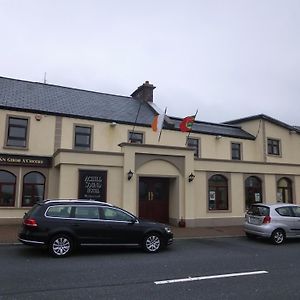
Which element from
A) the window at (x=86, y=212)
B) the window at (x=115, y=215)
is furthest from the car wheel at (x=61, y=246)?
the window at (x=115, y=215)

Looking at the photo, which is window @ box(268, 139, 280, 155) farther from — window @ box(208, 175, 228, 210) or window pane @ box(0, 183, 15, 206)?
window pane @ box(0, 183, 15, 206)

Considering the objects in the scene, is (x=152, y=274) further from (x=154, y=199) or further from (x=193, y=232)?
(x=154, y=199)

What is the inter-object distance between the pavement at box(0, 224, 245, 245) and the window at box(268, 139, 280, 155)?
33.7 feet

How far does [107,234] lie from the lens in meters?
11.8

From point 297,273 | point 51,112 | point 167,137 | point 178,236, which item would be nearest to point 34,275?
point 297,273

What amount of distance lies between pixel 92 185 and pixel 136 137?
6101mm

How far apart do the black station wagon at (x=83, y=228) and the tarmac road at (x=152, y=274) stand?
15.6 inches

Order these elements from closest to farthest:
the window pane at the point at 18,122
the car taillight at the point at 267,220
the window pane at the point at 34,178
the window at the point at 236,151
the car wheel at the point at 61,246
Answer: the car wheel at the point at 61,246
the car taillight at the point at 267,220
the window pane at the point at 34,178
the window pane at the point at 18,122
the window at the point at 236,151

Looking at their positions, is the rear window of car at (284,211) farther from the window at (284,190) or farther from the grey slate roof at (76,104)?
the grey slate roof at (76,104)

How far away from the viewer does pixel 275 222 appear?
49.4 ft

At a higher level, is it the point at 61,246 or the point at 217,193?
the point at 217,193

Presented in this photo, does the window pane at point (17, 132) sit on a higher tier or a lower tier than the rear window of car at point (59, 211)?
higher

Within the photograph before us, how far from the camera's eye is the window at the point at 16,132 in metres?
20.4

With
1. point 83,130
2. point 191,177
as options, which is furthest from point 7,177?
point 191,177
